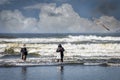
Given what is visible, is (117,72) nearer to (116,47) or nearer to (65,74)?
(65,74)

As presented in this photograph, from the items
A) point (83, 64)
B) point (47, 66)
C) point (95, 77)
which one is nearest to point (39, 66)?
point (47, 66)

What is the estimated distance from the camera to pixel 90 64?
2586 cm

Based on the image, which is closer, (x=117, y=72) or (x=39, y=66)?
(x=117, y=72)

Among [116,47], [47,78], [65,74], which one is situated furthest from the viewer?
[116,47]

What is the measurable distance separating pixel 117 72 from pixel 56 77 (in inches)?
165

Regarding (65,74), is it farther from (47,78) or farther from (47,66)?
(47,66)

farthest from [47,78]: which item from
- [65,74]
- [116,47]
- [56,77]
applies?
[116,47]

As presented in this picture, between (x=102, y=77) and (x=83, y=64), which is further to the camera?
(x=83, y=64)

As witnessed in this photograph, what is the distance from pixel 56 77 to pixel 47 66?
6.04m

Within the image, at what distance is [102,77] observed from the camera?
18922mm

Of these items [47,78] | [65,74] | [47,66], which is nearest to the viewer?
[47,78]

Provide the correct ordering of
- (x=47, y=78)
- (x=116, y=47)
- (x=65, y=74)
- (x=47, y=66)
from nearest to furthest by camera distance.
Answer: (x=47, y=78) < (x=65, y=74) < (x=47, y=66) < (x=116, y=47)

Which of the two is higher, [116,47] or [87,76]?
[116,47]

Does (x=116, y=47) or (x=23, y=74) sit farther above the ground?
(x=116, y=47)
